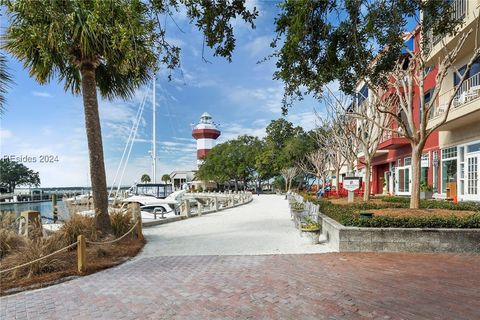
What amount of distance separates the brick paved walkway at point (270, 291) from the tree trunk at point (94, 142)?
3.02 m

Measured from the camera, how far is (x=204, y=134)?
87562 mm

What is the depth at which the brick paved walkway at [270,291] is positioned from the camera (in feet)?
15.1

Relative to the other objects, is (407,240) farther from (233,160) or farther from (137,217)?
(233,160)

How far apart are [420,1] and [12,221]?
11.2m

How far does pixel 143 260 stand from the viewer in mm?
8023

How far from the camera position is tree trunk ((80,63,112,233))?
1002 cm

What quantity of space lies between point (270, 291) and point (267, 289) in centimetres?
11

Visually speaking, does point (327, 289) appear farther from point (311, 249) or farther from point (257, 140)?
point (257, 140)

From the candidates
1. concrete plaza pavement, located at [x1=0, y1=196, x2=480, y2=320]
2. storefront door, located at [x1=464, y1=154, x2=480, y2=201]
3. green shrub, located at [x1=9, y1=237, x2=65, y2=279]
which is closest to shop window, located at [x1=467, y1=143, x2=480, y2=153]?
storefront door, located at [x1=464, y1=154, x2=480, y2=201]

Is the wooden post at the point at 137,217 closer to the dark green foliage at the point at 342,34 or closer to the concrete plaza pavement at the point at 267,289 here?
the concrete plaza pavement at the point at 267,289

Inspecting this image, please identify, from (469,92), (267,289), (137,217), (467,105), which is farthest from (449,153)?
(267,289)

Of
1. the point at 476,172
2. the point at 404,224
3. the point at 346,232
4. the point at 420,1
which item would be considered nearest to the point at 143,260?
the point at 346,232

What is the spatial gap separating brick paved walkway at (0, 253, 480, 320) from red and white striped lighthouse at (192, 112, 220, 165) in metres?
80.0

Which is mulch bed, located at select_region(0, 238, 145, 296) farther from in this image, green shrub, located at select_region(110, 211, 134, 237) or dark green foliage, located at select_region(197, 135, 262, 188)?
dark green foliage, located at select_region(197, 135, 262, 188)
